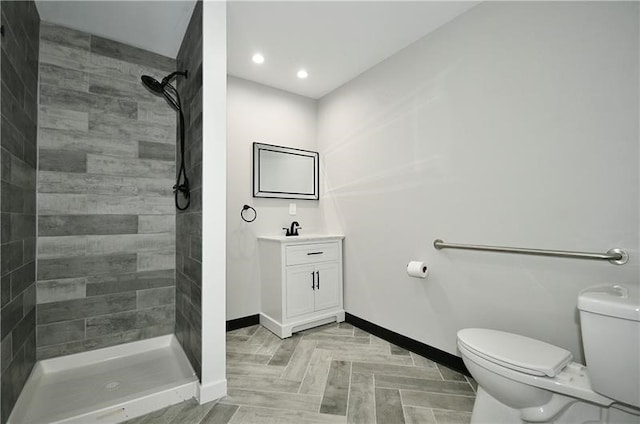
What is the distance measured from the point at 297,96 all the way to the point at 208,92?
1.64m

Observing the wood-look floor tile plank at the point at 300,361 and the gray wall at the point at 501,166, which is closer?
the gray wall at the point at 501,166

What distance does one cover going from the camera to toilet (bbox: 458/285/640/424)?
3.44ft

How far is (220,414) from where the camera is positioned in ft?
5.11

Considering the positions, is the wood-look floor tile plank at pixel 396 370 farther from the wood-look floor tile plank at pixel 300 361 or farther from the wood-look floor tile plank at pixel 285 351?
the wood-look floor tile plank at pixel 285 351

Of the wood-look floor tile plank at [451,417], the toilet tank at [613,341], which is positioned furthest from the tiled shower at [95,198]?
the toilet tank at [613,341]

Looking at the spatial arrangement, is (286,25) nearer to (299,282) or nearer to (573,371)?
(299,282)

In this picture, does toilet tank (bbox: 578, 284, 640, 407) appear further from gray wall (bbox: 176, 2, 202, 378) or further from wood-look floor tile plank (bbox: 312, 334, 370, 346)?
A: gray wall (bbox: 176, 2, 202, 378)

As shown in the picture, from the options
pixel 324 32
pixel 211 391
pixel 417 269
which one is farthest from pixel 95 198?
pixel 417 269

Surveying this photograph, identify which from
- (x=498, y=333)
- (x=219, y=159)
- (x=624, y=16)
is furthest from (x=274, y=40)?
(x=498, y=333)

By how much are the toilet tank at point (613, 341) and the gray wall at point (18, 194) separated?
8.23ft

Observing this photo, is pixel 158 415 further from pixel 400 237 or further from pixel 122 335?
pixel 400 237

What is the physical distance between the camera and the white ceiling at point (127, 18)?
1846 mm

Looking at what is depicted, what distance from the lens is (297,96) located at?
10.4ft

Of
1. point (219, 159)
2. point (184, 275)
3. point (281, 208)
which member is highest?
point (219, 159)
